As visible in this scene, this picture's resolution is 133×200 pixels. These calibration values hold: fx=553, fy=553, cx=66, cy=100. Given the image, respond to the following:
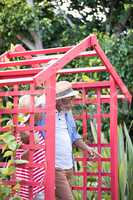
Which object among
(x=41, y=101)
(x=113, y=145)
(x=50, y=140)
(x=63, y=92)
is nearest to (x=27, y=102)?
(x=41, y=101)

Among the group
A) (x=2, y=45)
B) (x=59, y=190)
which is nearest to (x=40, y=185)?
(x=59, y=190)

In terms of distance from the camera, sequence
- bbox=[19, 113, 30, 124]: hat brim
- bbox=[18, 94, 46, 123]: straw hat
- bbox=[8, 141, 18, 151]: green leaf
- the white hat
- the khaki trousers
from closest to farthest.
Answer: bbox=[8, 141, 18, 151]: green leaf
bbox=[19, 113, 30, 124]: hat brim
bbox=[18, 94, 46, 123]: straw hat
the white hat
the khaki trousers

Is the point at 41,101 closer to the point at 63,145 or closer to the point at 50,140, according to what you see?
the point at 50,140

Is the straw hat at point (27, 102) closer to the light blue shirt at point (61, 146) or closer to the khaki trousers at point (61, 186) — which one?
the light blue shirt at point (61, 146)

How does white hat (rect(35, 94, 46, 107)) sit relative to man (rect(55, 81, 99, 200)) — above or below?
above

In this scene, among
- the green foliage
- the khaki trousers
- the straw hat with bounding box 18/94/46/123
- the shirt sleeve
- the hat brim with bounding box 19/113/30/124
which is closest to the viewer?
the hat brim with bounding box 19/113/30/124

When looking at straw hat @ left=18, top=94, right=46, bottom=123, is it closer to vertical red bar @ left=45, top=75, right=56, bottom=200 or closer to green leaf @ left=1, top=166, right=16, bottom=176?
vertical red bar @ left=45, top=75, right=56, bottom=200

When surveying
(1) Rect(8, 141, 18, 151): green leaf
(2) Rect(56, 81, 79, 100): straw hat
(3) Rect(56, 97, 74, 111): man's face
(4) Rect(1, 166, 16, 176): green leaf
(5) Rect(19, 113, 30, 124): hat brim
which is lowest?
(4) Rect(1, 166, 16, 176): green leaf

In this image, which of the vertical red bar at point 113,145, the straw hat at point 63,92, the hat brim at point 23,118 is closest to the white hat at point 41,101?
the hat brim at point 23,118

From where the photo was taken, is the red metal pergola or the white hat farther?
the white hat

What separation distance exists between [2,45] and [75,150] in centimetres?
537

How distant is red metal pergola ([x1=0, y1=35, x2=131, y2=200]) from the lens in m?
3.59

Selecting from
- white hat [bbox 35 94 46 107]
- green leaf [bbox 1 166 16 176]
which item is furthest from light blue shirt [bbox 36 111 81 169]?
green leaf [bbox 1 166 16 176]

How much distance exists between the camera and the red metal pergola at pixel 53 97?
141 inches
